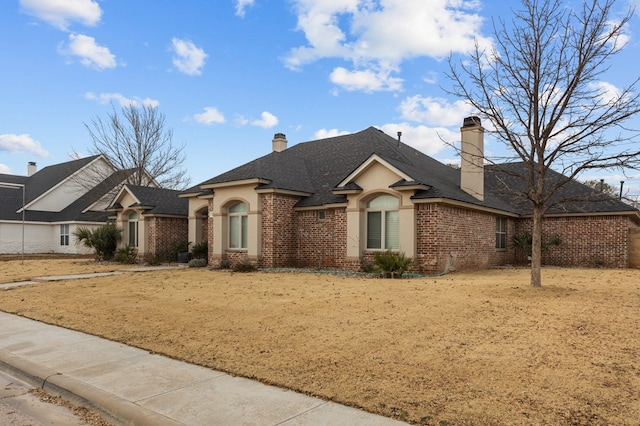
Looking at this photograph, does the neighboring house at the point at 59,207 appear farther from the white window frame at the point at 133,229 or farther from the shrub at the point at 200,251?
the shrub at the point at 200,251

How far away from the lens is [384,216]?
16.6 m

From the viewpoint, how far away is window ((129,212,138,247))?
25281 mm

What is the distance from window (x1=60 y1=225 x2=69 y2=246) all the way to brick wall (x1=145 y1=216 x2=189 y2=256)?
593 inches

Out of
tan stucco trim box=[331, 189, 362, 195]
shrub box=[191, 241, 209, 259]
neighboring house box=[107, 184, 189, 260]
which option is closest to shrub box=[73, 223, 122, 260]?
neighboring house box=[107, 184, 189, 260]

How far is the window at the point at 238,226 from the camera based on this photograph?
19.4 metres

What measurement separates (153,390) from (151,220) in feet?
66.9

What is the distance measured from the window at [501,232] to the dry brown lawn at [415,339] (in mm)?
8058

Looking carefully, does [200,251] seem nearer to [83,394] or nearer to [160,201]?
[160,201]

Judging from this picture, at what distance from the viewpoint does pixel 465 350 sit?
574cm

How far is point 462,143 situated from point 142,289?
1319 centimetres

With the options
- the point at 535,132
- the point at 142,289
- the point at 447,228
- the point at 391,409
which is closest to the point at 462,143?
the point at 447,228

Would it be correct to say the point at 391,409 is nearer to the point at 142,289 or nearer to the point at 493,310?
the point at 493,310

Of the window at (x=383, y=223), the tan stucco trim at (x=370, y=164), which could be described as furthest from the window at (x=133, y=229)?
the window at (x=383, y=223)

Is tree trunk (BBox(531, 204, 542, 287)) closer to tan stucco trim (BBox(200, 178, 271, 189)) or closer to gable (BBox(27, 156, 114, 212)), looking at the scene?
tan stucco trim (BBox(200, 178, 271, 189))
